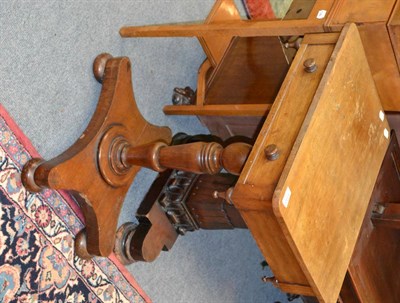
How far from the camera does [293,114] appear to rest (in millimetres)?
1595

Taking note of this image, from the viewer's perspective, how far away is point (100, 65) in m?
1.99

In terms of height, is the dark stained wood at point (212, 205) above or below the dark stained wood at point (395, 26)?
below

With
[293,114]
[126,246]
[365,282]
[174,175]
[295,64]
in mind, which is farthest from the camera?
[174,175]

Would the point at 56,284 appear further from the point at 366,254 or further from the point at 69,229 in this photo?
the point at 366,254

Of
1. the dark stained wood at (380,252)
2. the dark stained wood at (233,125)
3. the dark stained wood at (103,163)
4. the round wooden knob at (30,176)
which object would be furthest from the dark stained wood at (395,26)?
the round wooden knob at (30,176)

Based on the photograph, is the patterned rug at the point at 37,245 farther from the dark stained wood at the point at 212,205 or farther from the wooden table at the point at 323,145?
the wooden table at the point at 323,145

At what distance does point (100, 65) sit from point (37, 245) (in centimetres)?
69

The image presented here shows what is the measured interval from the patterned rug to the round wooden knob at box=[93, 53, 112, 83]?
1.27 ft

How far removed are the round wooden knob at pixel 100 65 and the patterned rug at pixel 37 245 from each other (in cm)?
39

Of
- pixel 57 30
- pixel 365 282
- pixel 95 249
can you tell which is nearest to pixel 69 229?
pixel 95 249

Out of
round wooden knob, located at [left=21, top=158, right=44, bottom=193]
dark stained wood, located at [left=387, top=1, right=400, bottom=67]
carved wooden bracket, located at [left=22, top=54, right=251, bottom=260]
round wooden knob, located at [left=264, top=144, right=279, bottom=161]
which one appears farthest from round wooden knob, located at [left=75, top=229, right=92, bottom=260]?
dark stained wood, located at [left=387, top=1, right=400, bottom=67]

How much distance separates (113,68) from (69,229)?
0.61m

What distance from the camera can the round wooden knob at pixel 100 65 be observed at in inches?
78.5

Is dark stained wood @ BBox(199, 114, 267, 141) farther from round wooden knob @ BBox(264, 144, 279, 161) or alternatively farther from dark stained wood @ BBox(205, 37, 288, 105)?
round wooden knob @ BBox(264, 144, 279, 161)
